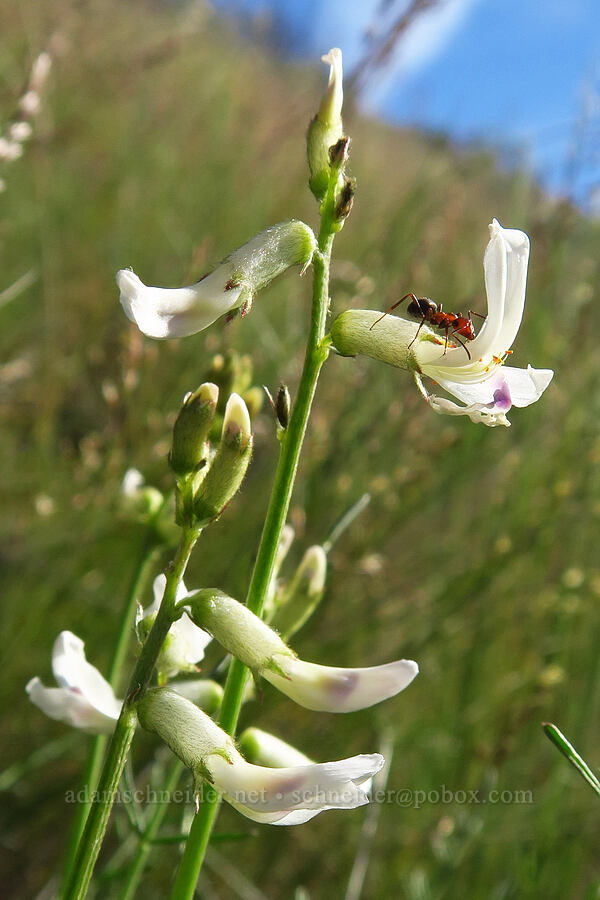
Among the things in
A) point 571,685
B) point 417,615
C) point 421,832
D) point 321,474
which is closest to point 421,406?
point 321,474

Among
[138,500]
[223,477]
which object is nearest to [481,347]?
[223,477]

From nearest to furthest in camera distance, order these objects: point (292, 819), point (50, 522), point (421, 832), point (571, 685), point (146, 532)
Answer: point (292, 819)
point (146, 532)
point (421, 832)
point (571, 685)
point (50, 522)

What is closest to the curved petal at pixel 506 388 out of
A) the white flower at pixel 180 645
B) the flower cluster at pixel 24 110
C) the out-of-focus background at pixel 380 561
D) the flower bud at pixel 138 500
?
the white flower at pixel 180 645

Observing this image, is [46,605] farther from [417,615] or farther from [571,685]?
[571,685]

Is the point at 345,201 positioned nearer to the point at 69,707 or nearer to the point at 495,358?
the point at 495,358

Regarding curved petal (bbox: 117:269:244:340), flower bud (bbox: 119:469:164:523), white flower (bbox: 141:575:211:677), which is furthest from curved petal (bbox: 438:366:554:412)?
flower bud (bbox: 119:469:164:523)

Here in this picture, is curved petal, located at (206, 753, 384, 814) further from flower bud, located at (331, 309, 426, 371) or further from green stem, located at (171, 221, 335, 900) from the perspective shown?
flower bud, located at (331, 309, 426, 371)

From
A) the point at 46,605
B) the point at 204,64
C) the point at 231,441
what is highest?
the point at 204,64

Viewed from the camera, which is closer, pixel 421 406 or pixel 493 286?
pixel 493 286
